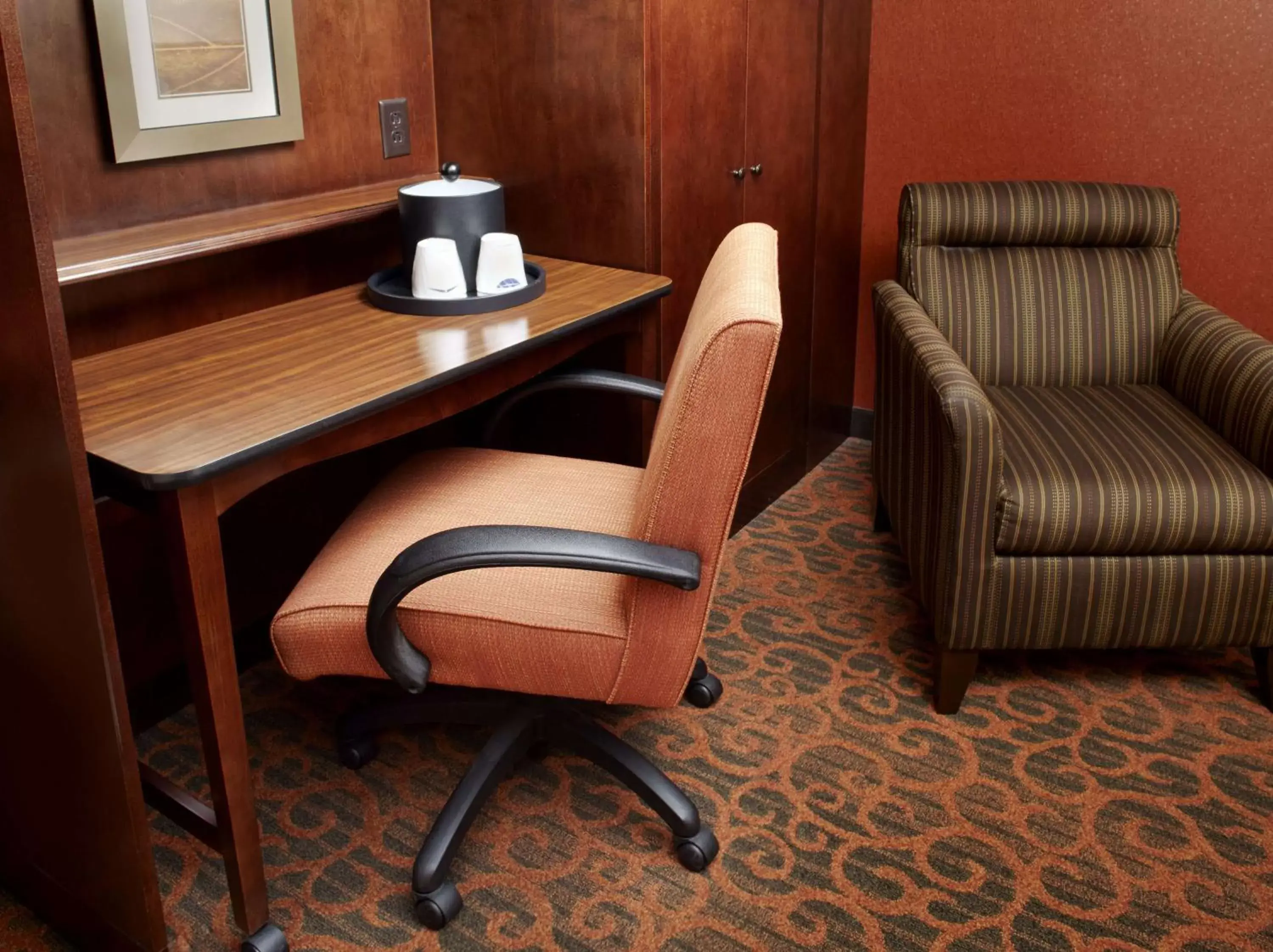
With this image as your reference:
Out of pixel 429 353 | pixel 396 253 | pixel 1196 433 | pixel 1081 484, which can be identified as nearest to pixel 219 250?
pixel 429 353

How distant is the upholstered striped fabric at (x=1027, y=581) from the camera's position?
5.55 ft

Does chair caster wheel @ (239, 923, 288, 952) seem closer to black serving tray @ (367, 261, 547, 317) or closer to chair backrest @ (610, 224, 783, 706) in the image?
chair backrest @ (610, 224, 783, 706)

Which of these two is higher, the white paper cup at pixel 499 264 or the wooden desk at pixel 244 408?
the white paper cup at pixel 499 264

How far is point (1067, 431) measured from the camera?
76.4 inches

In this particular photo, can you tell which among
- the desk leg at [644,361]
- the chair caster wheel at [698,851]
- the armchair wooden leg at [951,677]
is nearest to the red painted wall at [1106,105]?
the desk leg at [644,361]

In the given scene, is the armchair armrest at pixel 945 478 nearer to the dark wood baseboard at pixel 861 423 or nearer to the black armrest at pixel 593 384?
the black armrest at pixel 593 384

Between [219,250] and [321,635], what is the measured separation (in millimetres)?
586

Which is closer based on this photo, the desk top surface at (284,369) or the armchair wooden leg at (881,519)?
the desk top surface at (284,369)

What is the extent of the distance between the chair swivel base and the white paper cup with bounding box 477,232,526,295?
2.00 feet

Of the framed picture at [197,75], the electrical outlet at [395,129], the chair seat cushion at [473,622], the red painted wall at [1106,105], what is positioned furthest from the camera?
the red painted wall at [1106,105]

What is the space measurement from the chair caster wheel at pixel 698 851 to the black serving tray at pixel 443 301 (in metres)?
0.81

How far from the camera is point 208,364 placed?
153 centimetres

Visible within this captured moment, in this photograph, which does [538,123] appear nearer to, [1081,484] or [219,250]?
[219,250]

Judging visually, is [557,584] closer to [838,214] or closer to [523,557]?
[523,557]
